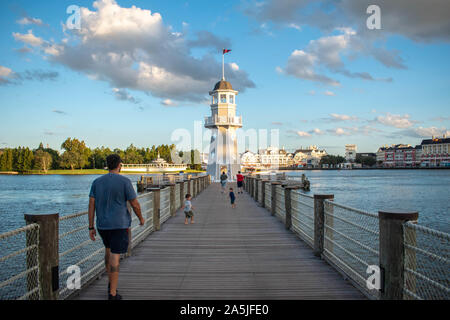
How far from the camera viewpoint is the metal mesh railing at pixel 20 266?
4.39 meters

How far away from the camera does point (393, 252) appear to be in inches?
175

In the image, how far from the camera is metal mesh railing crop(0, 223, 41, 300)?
439cm

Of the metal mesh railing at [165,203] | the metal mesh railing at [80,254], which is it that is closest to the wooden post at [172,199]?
the metal mesh railing at [165,203]

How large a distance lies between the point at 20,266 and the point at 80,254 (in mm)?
2563

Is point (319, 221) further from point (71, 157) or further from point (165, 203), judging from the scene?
point (71, 157)

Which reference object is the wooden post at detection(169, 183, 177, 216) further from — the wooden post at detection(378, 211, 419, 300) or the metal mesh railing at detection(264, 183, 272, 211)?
the wooden post at detection(378, 211, 419, 300)

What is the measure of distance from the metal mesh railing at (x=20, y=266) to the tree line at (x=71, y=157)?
14383 centimetres

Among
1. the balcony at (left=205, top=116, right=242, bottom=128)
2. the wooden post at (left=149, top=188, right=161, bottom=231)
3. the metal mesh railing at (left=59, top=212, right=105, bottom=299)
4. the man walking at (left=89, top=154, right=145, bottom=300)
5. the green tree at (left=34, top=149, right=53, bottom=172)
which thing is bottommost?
the metal mesh railing at (left=59, top=212, right=105, bottom=299)

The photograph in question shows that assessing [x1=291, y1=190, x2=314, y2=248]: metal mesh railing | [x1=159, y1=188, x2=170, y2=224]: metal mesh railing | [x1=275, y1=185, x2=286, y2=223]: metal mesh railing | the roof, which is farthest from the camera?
the roof

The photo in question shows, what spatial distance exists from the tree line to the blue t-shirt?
15722 centimetres

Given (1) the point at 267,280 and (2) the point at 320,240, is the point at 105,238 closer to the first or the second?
(1) the point at 267,280

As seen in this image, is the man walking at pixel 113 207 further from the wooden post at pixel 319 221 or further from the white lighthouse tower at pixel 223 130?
the white lighthouse tower at pixel 223 130

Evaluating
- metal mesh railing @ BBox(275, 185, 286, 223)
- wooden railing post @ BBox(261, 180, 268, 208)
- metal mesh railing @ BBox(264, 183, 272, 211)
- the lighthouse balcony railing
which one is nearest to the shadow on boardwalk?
metal mesh railing @ BBox(275, 185, 286, 223)

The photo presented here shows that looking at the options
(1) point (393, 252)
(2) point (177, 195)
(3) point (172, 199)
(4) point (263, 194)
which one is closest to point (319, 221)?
(1) point (393, 252)
